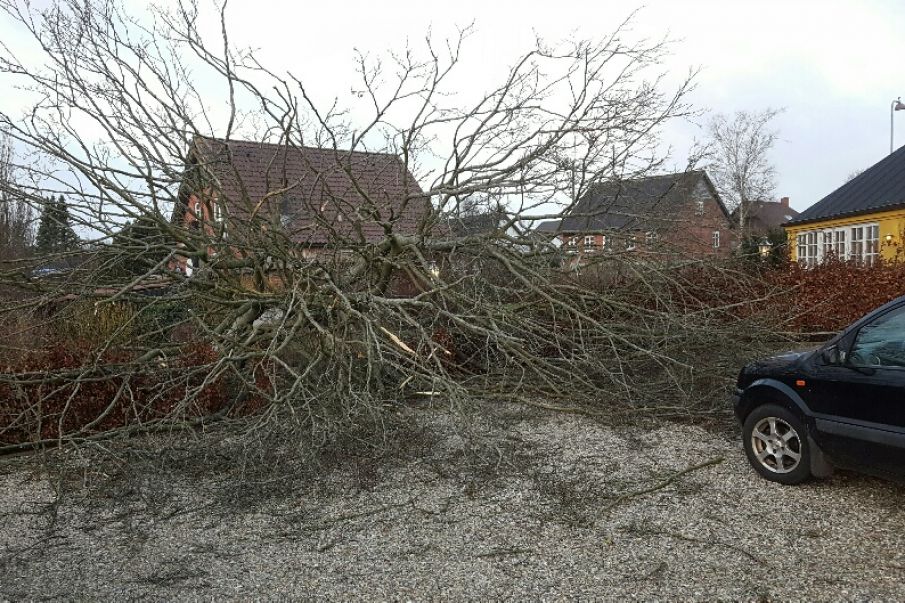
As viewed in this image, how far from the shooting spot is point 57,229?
814 centimetres

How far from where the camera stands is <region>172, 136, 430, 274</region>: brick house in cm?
777

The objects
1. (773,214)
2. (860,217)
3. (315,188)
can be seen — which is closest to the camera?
(315,188)

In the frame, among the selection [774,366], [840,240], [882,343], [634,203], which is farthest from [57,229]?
[840,240]

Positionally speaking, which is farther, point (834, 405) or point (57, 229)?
point (57, 229)

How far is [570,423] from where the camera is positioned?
7.40 meters

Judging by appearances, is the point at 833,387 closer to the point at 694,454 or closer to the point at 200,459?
the point at 694,454

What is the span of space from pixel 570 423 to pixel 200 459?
12.0 feet

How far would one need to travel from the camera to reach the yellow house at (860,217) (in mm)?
17734

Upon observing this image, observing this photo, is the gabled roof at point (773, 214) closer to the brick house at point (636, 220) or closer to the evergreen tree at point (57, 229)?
the brick house at point (636, 220)

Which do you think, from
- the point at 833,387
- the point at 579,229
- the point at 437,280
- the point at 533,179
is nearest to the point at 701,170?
the point at 579,229

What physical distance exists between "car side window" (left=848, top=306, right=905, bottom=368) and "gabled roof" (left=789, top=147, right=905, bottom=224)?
15.4 meters

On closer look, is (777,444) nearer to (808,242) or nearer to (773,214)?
(808,242)

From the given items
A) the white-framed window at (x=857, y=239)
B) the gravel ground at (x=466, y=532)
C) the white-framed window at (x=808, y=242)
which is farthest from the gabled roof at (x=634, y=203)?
the white-framed window at (x=808, y=242)

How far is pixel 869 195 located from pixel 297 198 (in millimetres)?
16567
